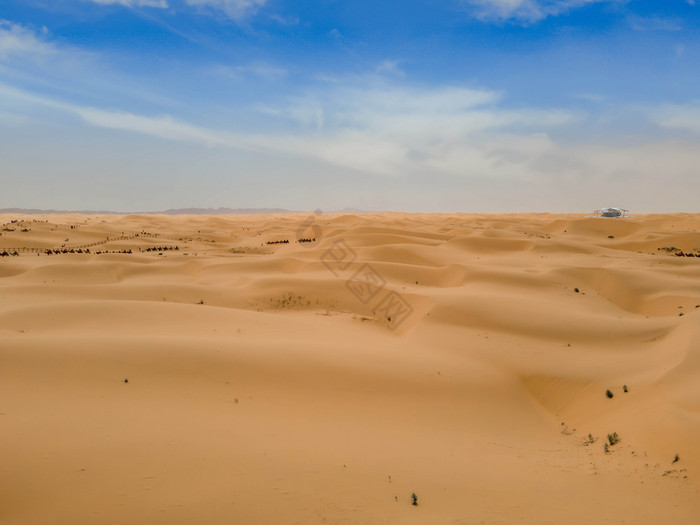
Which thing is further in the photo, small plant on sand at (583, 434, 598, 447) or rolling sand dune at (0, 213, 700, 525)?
small plant on sand at (583, 434, 598, 447)

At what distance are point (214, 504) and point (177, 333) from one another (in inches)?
198

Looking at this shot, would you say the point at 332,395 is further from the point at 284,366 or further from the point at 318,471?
the point at 318,471

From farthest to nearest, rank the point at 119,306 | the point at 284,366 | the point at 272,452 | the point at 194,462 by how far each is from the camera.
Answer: the point at 119,306 < the point at 284,366 < the point at 272,452 < the point at 194,462

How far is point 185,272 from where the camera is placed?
17547mm

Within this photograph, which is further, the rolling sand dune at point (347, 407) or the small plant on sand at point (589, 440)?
the small plant on sand at point (589, 440)

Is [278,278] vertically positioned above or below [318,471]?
above

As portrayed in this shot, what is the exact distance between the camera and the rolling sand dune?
3908mm

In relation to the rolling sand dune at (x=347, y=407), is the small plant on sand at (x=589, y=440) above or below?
below

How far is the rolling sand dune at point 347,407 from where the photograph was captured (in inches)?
154

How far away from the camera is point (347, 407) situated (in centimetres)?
608

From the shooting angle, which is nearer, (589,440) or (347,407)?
(589,440)

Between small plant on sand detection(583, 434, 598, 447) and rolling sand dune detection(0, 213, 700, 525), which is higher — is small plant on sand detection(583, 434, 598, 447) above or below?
below

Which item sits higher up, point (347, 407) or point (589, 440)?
point (347, 407)

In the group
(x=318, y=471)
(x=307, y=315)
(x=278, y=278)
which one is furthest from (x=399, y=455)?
(x=278, y=278)
